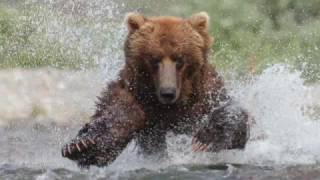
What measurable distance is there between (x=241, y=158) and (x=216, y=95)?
48 centimetres

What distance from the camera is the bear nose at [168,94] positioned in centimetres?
602

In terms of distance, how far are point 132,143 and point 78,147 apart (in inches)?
65.4

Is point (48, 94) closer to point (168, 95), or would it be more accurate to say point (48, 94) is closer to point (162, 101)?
point (162, 101)

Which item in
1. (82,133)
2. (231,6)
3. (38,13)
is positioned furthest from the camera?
(38,13)

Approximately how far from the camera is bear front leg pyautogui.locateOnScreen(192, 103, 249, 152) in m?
6.24

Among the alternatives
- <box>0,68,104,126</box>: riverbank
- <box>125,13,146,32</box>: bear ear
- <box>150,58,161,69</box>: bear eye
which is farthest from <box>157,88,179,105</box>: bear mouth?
<box>0,68,104,126</box>: riverbank

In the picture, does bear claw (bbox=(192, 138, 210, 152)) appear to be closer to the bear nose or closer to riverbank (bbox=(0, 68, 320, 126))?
the bear nose

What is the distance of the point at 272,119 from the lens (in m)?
7.73

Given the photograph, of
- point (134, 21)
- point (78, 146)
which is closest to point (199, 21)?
point (134, 21)

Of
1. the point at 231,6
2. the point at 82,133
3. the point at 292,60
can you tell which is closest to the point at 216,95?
the point at 82,133

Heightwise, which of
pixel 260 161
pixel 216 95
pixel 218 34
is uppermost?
pixel 218 34

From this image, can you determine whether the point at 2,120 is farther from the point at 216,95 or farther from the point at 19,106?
the point at 216,95

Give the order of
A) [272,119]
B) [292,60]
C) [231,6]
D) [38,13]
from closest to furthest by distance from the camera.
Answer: [272,119]
[292,60]
[231,6]
[38,13]

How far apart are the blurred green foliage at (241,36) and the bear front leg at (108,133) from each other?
15.9 ft
